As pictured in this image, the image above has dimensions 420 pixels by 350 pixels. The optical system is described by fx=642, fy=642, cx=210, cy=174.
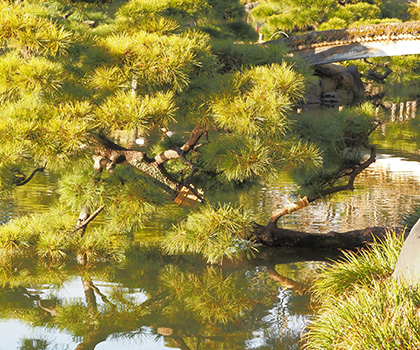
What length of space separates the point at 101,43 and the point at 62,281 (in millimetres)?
2194

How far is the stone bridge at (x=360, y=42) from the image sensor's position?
67.5 ft

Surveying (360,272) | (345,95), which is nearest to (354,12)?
(345,95)

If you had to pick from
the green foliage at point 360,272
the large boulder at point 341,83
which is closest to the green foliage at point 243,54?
the green foliage at point 360,272

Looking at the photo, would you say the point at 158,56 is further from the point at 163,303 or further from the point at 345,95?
the point at 345,95

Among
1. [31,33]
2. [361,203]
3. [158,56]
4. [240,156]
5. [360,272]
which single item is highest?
[31,33]

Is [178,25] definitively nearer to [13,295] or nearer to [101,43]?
[101,43]

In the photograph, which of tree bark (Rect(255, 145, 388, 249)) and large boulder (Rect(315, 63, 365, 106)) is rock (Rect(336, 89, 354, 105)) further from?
tree bark (Rect(255, 145, 388, 249))

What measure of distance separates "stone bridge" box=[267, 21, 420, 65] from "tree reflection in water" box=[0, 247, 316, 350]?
14881 mm

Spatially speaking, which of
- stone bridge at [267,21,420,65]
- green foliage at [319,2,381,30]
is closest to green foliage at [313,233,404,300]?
stone bridge at [267,21,420,65]

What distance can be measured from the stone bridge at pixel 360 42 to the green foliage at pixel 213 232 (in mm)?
14819

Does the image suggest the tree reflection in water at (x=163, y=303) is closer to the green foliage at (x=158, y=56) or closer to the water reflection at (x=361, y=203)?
the water reflection at (x=361, y=203)

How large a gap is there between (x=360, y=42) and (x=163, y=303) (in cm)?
1865

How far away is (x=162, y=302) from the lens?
18.0 feet

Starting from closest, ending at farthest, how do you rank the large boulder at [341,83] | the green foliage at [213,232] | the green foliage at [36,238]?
the green foliage at [213,232] < the green foliage at [36,238] < the large boulder at [341,83]
